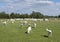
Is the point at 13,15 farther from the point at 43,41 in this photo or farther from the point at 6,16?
the point at 43,41

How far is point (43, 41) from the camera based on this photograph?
18641mm

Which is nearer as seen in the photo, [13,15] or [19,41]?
[19,41]

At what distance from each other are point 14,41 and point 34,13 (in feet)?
417

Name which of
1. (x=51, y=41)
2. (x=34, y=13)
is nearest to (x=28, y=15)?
(x=34, y=13)

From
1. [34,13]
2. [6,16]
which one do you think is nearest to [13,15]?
[6,16]

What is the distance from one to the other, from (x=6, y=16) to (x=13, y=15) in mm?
5975

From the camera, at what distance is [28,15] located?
145875 millimetres

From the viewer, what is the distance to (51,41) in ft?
61.9

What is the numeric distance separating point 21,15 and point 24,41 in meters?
127

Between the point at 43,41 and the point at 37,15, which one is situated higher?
the point at 43,41

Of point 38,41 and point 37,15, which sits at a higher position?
point 38,41

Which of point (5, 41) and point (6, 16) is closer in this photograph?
point (5, 41)

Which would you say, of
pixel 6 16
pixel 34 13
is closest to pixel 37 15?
pixel 34 13

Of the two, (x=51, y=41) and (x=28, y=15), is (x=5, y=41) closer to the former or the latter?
(x=51, y=41)
